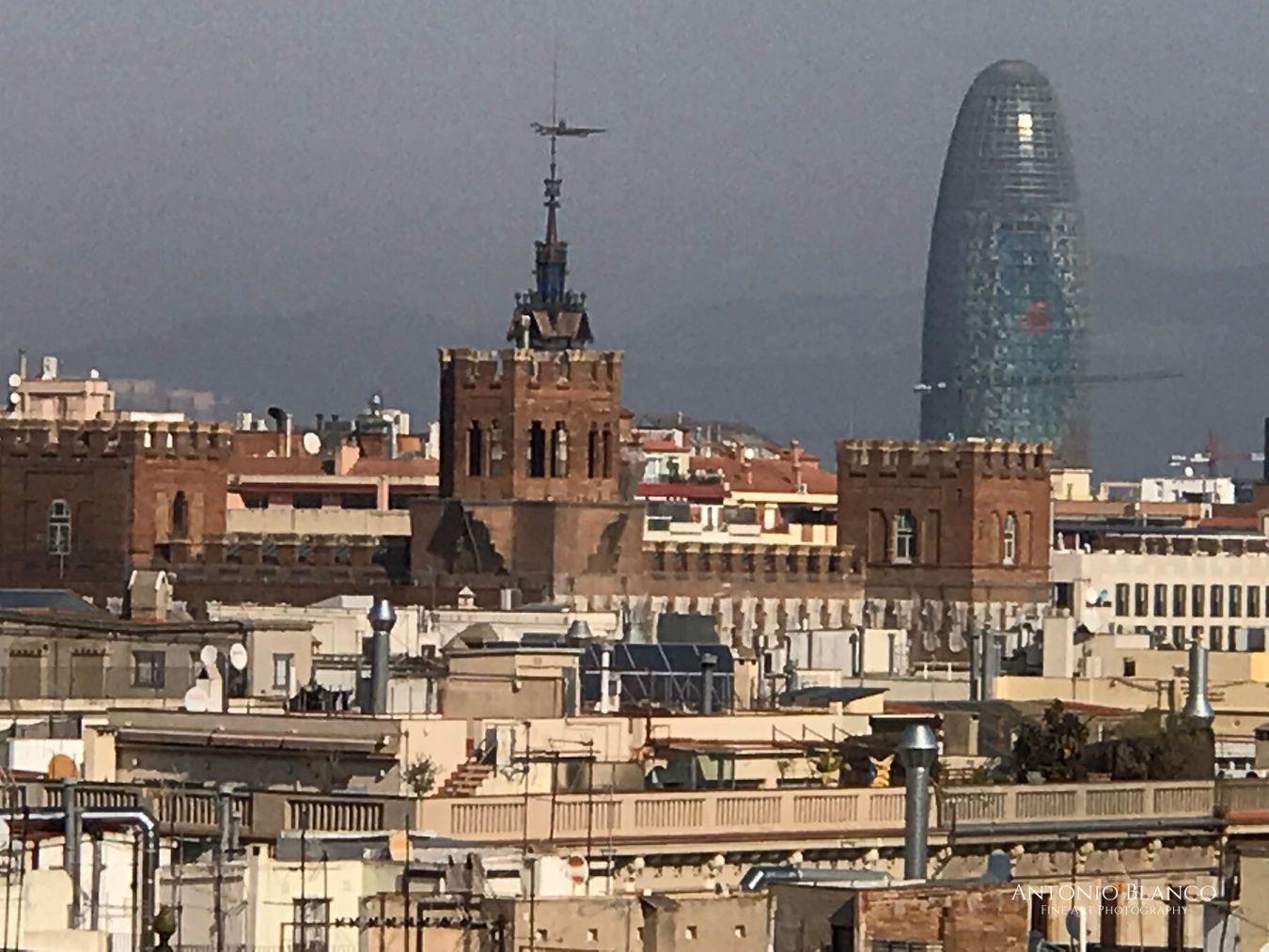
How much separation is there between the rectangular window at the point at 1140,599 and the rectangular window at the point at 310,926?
12116cm

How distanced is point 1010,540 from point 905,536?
249cm

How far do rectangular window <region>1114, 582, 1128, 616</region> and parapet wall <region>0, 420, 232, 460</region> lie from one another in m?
27.2

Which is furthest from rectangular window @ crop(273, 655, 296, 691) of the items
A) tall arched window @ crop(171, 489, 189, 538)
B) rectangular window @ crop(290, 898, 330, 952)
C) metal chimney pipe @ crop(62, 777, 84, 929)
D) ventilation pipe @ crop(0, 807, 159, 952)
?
tall arched window @ crop(171, 489, 189, 538)

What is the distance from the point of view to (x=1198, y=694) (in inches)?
3017

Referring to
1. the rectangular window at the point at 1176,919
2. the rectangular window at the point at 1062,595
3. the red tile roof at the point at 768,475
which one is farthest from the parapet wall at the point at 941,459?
the rectangular window at the point at 1176,919

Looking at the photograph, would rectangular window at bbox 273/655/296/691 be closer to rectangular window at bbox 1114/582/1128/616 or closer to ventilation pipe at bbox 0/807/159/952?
ventilation pipe at bbox 0/807/159/952

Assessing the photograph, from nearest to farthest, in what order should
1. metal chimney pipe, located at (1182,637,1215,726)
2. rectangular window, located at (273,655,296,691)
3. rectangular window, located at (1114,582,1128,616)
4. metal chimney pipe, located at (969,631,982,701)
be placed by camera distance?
1. metal chimney pipe, located at (1182,637,1215,726)
2. rectangular window, located at (273,655,296,691)
3. metal chimney pipe, located at (969,631,982,701)
4. rectangular window, located at (1114,582,1128,616)

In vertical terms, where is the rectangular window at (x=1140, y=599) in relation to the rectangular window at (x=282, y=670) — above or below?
above

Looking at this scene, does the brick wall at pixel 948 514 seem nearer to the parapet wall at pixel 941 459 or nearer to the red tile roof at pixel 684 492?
the parapet wall at pixel 941 459

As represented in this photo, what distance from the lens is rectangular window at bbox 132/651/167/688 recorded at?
70500 mm

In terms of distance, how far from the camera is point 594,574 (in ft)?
437

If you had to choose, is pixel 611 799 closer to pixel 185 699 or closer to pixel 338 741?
pixel 338 741

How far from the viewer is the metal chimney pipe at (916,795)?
45.5 metres

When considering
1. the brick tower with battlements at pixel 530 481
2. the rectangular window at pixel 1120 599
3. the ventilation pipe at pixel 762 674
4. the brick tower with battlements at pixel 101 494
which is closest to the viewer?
the ventilation pipe at pixel 762 674
